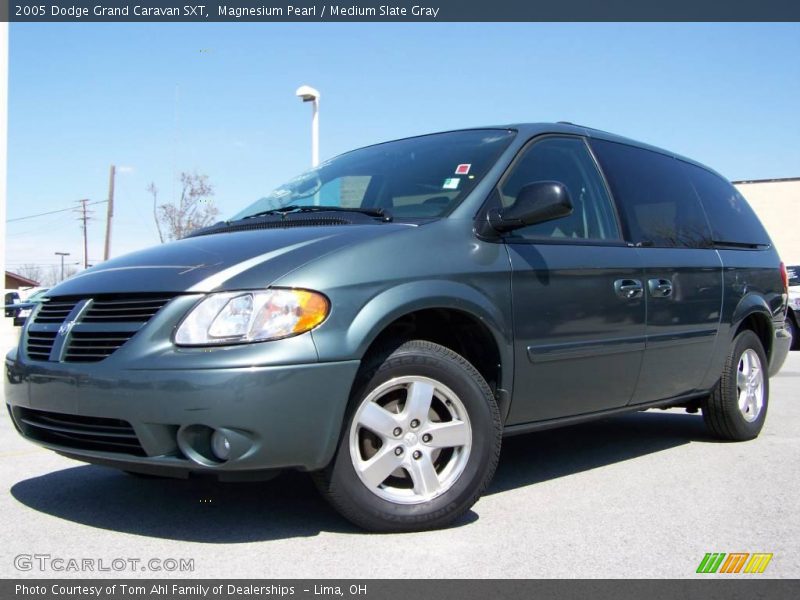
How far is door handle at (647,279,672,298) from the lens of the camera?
4488 mm

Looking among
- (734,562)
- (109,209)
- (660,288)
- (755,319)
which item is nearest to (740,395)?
(755,319)

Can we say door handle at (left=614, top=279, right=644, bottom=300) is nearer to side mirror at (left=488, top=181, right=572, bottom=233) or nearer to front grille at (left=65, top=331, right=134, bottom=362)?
side mirror at (left=488, top=181, right=572, bottom=233)

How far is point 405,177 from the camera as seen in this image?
4.22 m

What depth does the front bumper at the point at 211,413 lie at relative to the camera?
2898mm

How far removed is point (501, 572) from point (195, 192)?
27.1m

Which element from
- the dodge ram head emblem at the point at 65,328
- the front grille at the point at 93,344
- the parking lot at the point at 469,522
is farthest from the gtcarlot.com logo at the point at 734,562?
the dodge ram head emblem at the point at 65,328

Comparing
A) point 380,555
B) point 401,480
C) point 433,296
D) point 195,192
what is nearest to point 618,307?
point 433,296

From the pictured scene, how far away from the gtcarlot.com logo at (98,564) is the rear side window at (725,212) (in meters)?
3.97

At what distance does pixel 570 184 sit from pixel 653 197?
81 centimetres

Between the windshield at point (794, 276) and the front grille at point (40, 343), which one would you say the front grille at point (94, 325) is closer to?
the front grille at point (40, 343)

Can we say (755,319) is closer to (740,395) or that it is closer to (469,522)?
(740,395)

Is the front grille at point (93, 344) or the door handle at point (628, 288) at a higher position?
the door handle at point (628, 288)

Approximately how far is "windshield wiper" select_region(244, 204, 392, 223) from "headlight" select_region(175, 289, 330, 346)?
82 centimetres

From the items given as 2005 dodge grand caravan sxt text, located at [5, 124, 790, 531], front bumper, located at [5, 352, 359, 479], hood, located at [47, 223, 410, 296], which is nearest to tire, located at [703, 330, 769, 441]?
2005 dodge grand caravan sxt text, located at [5, 124, 790, 531]
